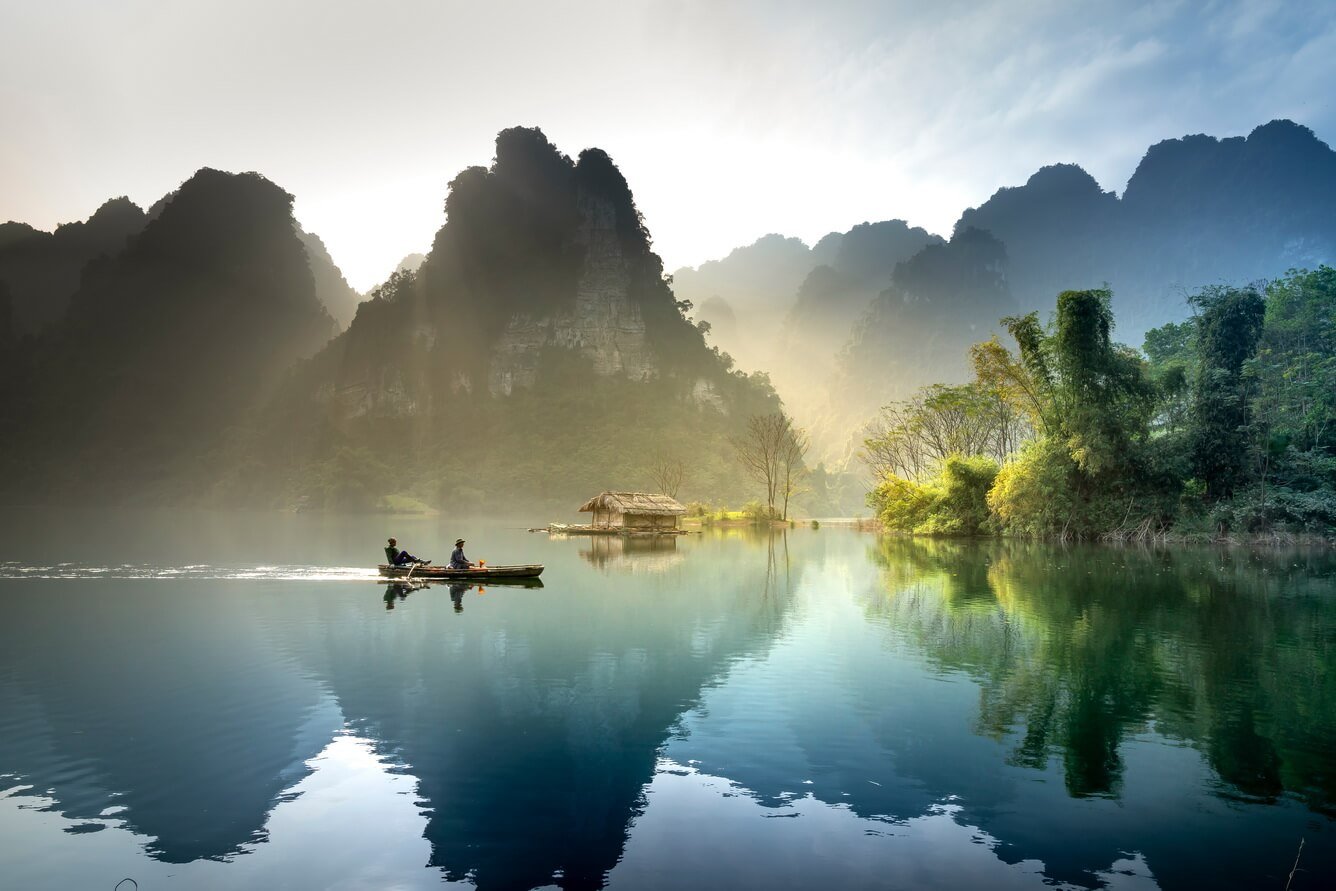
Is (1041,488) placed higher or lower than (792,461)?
lower

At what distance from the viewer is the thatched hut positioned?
151 ft

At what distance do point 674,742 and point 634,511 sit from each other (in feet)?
123

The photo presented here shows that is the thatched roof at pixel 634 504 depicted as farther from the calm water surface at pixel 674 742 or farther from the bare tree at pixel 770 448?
the calm water surface at pixel 674 742

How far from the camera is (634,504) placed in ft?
151

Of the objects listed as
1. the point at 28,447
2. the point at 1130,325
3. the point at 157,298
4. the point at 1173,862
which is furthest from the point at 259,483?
the point at 1130,325

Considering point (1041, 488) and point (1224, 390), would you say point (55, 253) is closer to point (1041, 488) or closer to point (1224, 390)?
point (1041, 488)

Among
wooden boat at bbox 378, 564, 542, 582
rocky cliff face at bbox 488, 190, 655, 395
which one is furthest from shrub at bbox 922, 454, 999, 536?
rocky cliff face at bbox 488, 190, 655, 395

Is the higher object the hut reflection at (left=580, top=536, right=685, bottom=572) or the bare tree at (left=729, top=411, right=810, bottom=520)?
the bare tree at (left=729, top=411, right=810, bottom=520)

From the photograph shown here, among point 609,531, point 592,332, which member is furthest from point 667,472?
point 592,332

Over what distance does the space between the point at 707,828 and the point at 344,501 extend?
9336 cm

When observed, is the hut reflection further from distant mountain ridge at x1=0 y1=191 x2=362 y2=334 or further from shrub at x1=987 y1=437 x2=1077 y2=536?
distant mountain ridge at x1=0 y1=191 x2=362 y2=334

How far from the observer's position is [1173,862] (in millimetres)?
5449

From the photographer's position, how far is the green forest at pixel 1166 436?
32344 millimetres

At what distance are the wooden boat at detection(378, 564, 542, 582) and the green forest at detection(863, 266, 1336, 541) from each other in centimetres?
2544
